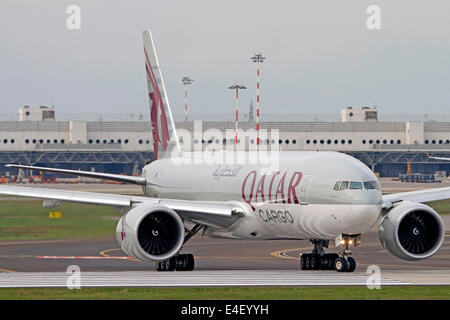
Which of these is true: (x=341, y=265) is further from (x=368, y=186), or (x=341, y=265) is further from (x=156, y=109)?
(x=156, y=109)

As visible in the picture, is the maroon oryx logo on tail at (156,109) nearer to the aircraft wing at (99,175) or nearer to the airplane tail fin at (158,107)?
the airplane tail fin at (158,107)

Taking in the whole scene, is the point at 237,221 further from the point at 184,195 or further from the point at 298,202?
the point at 184,195

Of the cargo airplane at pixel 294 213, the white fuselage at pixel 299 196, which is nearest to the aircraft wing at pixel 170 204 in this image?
the cargo airplane at pixel 294 213

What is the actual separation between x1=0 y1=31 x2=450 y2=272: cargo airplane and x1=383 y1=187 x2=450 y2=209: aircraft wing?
1.5 inches

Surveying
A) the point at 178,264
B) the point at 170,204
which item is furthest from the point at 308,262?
the point at 170,204

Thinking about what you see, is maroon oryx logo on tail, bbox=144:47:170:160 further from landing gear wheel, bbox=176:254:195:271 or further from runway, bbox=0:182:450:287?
landing gear wheel, bbox=176:254:195:271

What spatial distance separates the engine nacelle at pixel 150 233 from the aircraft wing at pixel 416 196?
7878 millimetres

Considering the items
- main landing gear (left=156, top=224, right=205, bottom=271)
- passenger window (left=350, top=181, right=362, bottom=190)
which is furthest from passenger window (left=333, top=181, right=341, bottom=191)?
main landing gear (left=156, top=224, right=205, bottom=271)

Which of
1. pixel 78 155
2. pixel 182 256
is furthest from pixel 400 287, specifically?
pixel 78 155

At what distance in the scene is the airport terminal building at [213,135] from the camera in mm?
168500

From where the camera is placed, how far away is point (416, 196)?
3997cm

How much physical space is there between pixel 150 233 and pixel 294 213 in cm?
530

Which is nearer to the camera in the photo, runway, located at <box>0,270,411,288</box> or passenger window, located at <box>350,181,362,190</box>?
runway, located at <box>0,270,411,288</box>

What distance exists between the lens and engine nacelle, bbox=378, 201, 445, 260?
36219mm
